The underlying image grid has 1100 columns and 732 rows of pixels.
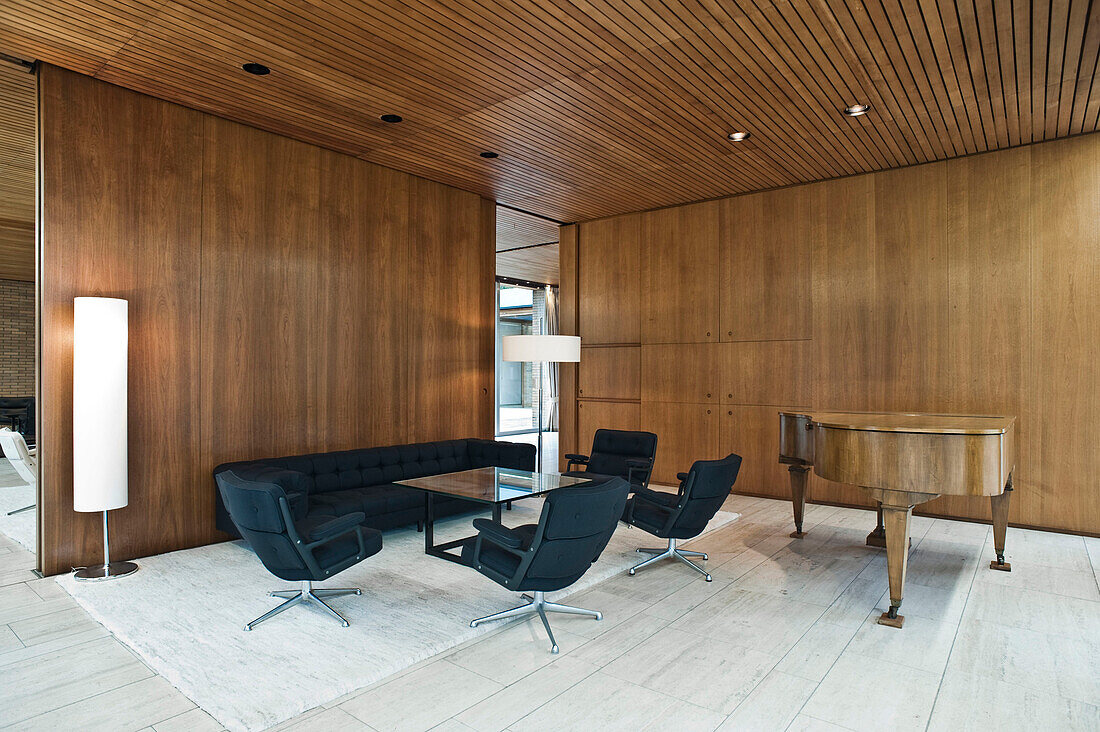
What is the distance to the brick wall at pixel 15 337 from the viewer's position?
39.7 feet

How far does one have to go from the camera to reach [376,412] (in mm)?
6516

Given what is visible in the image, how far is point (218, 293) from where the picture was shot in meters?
5.31

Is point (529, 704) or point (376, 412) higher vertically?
point (376, 412)

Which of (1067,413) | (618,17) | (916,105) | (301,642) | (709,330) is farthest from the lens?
(709,330)

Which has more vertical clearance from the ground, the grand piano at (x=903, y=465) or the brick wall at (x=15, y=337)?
the brick wall at (x=15, y=337)

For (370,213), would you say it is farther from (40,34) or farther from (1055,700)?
(1055,700)

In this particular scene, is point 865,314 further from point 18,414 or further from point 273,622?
point 18,414

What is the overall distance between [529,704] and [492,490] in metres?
2.06

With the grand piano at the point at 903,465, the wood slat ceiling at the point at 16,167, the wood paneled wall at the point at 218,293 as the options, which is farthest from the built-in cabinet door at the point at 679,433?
the wood slat ceiling at the point at 16,167

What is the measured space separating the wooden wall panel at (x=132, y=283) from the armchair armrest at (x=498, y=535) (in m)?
2.97

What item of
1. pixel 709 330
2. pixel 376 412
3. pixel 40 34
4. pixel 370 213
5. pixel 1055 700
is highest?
pixel 40 34

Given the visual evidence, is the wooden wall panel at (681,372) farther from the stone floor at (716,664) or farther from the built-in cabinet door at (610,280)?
the stone floor at (716,664)

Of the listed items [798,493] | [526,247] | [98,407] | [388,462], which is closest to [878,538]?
[798,493]

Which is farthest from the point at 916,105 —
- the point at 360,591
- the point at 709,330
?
the point at 360,591
